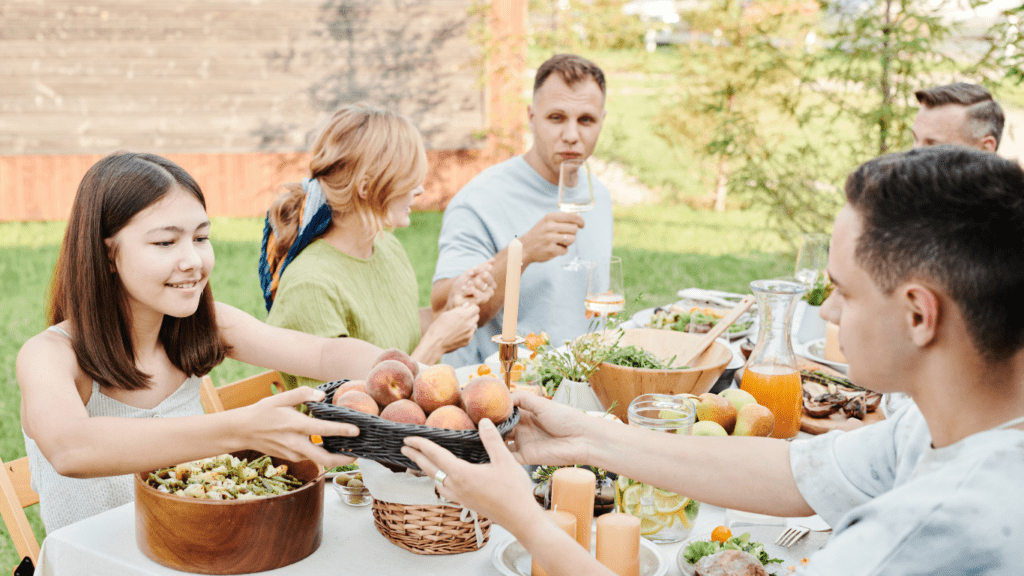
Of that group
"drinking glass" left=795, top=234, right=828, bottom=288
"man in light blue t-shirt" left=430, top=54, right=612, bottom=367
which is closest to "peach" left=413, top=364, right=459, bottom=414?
"man in light blue t-shirt" left=430, top=54, right=612, bottom=367

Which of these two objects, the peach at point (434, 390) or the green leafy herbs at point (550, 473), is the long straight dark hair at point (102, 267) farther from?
the green leafy herbs at point (550, 473)

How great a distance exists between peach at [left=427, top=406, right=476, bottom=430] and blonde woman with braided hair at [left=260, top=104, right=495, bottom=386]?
53.7 inches

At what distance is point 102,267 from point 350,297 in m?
0.96

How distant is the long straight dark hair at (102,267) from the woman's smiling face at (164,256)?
0.07 feet

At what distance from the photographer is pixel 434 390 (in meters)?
1.52

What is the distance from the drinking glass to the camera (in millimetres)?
3127

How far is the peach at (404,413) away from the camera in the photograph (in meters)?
1.44

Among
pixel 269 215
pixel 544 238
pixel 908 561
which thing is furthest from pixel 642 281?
pixel 908 561

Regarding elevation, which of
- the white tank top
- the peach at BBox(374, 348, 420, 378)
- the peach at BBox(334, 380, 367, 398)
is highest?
the peach at BBox(374, 348, 420, 378)

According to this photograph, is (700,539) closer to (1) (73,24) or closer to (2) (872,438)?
(2) (872,438)

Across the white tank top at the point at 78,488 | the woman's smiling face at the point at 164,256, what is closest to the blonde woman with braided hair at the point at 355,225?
the woman's smiling face at the point at 164,256

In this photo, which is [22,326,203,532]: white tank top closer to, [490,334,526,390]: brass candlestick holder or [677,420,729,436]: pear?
[490,334,526,390]: brass candlestick holder

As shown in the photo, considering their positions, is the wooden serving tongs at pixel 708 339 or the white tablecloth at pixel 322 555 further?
the wooden serving tongs at pixel 708 339

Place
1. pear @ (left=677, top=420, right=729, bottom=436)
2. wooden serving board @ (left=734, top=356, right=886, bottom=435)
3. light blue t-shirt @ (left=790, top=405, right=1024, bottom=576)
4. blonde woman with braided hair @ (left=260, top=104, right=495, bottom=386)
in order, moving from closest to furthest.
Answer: light blue t-shirt @ (left=790, top=405, right=1024, bottom=576) → pear @ (left=677, top=420, right=729, bottom=436) → wooden serving board @ (left=734, top=356, right=886, bottom=435) → blonde woman with braided hair @ (left=260, top=104, right=495, bottom=386)
